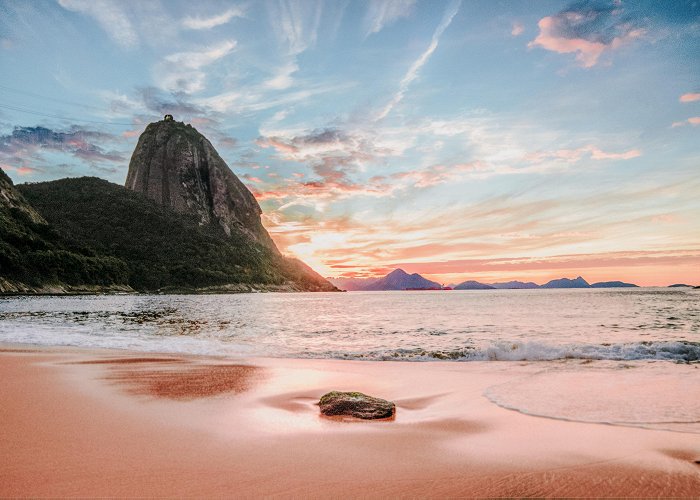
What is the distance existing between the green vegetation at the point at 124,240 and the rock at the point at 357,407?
4462 inches

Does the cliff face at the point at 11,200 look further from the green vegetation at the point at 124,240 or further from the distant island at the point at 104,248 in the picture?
the green vegetation at the point at 124,240

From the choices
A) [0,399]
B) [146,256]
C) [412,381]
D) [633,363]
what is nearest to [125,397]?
[0,399]

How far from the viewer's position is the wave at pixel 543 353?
1172 cm

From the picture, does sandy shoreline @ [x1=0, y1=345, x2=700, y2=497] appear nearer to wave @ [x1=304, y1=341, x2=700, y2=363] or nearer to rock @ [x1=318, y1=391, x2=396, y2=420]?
rock @ [x1=318, y1=391, x2=396, y2=420]

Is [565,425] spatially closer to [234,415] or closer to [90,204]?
[234,415]

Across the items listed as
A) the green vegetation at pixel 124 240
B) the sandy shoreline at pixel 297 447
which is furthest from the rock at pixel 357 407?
the green vegetation at pixel 124 240

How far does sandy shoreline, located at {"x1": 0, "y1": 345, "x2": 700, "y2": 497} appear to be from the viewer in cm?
336

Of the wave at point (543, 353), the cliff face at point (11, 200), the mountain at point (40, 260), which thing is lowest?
the wave at point (543, 353)

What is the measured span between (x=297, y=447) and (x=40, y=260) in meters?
109

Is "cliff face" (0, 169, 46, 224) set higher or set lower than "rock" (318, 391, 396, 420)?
higher

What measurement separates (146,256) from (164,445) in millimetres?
147408

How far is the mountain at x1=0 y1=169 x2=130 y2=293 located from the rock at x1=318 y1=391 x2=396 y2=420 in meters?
92.0

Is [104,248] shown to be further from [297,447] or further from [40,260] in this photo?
[297,447]

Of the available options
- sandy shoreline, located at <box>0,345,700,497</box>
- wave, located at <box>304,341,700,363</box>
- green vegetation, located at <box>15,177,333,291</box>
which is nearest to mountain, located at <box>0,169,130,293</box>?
green vegetation, located at <box>15,177,333,291</box>
